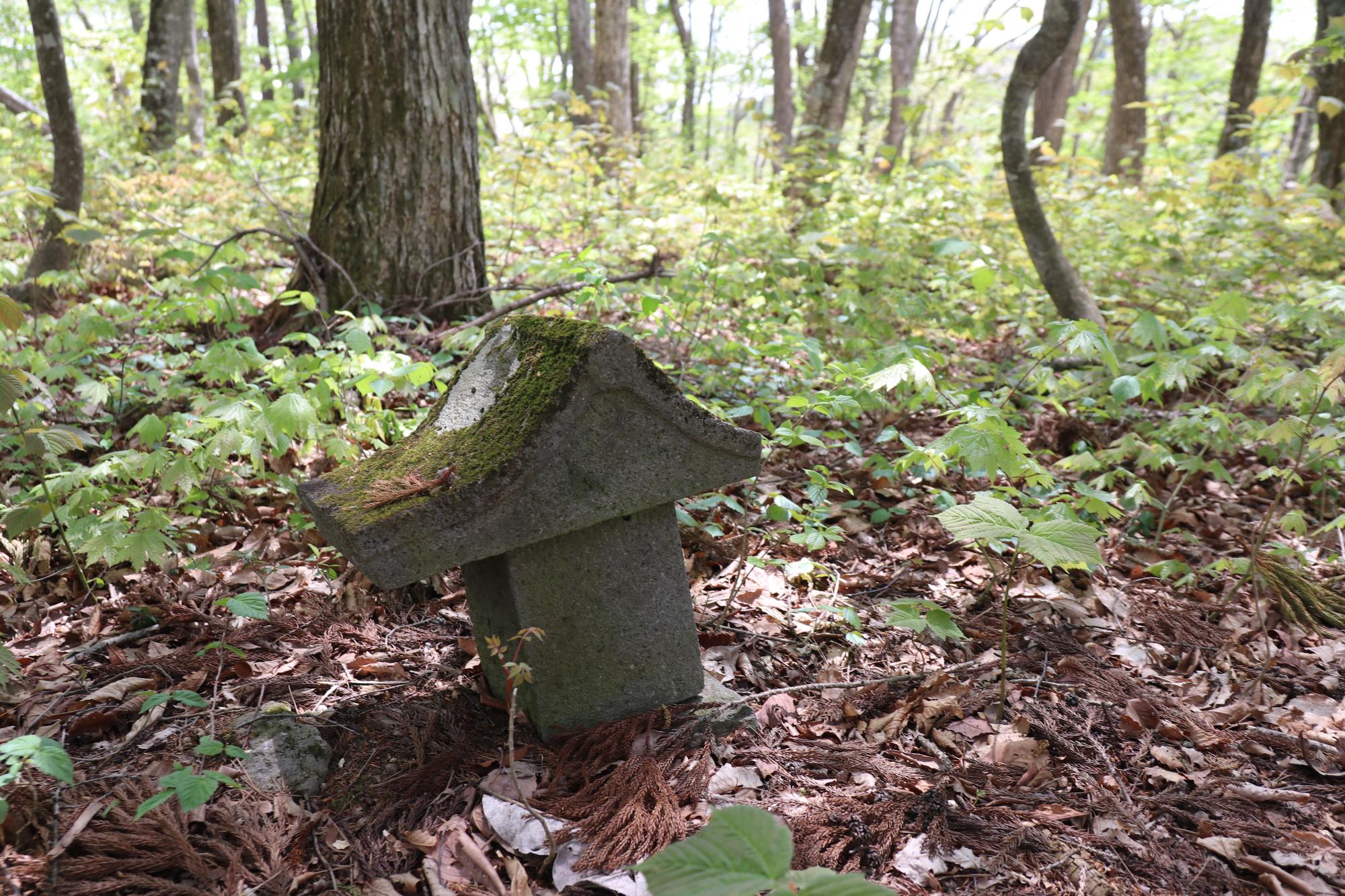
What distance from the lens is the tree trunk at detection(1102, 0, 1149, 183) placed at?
9.23 m

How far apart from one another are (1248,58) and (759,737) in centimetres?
1039

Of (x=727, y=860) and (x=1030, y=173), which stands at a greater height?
(x=1030, y=173)

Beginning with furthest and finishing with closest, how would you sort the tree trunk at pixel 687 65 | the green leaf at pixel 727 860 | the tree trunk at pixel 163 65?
the tree trunk at pixel 687 65
the tree trunk at pixel 163 65
the green leaf at pixel 727 860

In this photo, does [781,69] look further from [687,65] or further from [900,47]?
[687,65]

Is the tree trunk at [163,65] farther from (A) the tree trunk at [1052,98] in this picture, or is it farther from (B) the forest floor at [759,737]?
(A) the tree trunk at [1052,98]

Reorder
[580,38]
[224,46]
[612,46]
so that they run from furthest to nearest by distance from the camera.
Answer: [580,38] → [224,46] → [612,46]

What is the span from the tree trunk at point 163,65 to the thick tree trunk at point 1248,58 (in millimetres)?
13084

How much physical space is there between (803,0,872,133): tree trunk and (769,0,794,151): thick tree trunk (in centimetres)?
Result: 597

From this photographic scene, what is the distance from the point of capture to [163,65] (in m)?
10.7

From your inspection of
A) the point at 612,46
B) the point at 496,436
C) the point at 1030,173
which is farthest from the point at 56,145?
the point at 612,46

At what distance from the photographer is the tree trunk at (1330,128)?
7.03m

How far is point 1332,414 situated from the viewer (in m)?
4.19

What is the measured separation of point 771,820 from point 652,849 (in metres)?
0.66

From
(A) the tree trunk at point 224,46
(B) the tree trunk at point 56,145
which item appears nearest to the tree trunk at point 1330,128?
(B) the tree trunk at point 56,145
